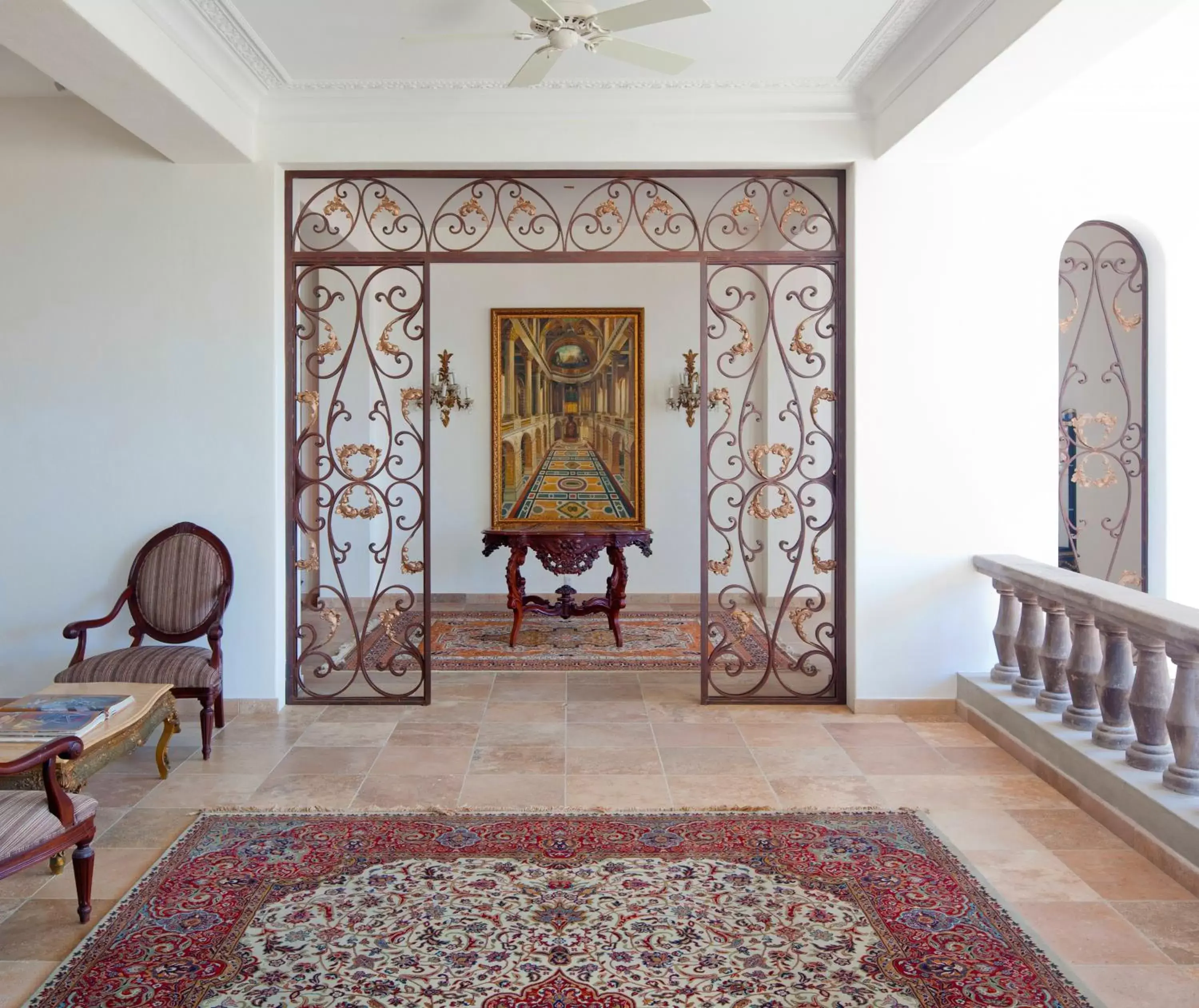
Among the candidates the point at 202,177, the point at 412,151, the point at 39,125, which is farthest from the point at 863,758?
the point at 39,125

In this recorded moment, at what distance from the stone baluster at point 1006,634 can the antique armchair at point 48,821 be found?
3.92m

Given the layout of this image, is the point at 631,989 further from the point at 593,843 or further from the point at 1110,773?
the point at 1110,773

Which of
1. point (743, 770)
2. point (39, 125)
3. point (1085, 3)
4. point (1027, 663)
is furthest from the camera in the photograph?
point (39, 125)

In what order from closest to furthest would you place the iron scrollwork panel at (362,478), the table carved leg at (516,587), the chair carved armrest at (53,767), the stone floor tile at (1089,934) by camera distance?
1. the stone floor tile at (1089,934)
2. the chair carved armrest at (53,767)
3. the iron scrollwork panel at (362,478)
4. the table carved leg at (516,587)

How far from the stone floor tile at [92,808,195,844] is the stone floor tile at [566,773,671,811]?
56.4 inches

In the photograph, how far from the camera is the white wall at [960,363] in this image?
4781mm

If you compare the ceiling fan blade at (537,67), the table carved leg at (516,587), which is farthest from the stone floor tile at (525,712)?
the ceiling fan blade at (537,67)

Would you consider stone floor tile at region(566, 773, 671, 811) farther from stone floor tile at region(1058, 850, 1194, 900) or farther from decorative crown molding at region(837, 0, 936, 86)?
decorative crown molding at region(837, 0, 936, 86)

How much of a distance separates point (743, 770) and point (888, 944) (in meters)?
1.42

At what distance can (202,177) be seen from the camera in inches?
188

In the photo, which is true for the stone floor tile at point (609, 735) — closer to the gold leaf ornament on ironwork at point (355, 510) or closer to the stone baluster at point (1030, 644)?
the gold leaf ornament on ironwork at point (355, 510)

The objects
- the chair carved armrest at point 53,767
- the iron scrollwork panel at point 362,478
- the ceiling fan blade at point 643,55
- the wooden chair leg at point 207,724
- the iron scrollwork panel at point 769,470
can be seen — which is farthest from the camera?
the iron scrollwork panel at point 769,470

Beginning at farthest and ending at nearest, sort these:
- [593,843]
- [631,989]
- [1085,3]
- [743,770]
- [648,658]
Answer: [648,658]
[743,770]
[593,843]
[1085,3]
[631,989]

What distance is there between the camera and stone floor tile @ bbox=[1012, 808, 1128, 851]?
3.26 meters
